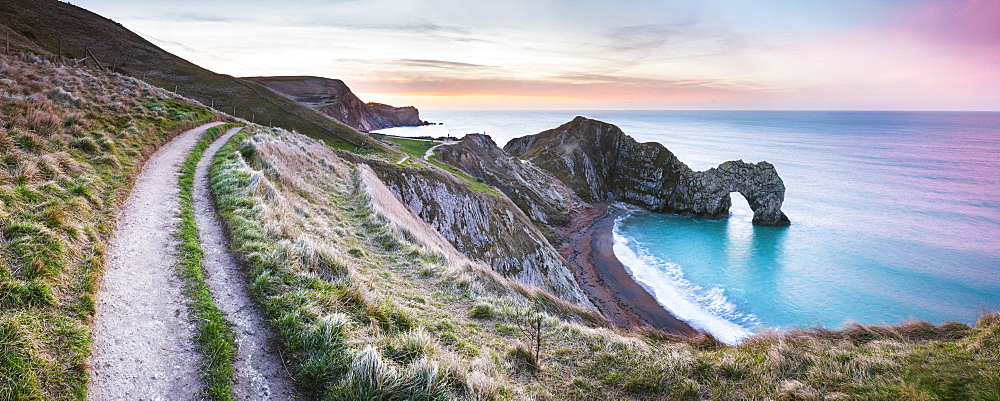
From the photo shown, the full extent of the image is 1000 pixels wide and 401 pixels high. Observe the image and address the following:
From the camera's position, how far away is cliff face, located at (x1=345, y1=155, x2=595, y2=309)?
33938mm

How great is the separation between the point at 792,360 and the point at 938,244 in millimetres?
65489

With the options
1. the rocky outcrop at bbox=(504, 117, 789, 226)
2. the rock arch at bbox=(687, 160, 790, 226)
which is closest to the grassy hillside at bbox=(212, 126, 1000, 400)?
the rock arch at bbox=(687, 160, 790, 226)

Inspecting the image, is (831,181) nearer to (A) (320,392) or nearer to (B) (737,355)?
(B) (737,355)

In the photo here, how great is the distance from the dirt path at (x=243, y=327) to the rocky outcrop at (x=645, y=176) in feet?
233

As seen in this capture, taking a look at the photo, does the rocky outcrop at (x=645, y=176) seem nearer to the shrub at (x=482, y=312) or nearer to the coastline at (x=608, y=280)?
the coastline at (x=608, y=280)

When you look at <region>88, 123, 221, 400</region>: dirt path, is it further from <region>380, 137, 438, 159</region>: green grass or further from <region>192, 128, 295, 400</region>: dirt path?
<region>380, 137, 438, 159</region>: green grass

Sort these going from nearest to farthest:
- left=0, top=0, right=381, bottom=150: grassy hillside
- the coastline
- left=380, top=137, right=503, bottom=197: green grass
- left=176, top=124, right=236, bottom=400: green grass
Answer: left=176, top=124, right=236, bottom=400: green grass → the coastline → left=380, top=137, right=503, bottom=197: green grass → left=0, top=0, right=381, bottom=150: grassy hillside

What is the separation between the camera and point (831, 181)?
91.1 m

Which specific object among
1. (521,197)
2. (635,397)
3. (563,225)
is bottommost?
(563,225)

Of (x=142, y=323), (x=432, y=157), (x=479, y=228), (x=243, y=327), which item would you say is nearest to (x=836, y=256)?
(x=479, y=228)

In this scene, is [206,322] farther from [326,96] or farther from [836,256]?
[326,96]

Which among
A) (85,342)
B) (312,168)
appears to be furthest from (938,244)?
(85,342)

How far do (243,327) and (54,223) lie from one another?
4.94 meters

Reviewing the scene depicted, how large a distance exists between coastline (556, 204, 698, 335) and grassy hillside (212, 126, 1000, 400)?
15760 mm
